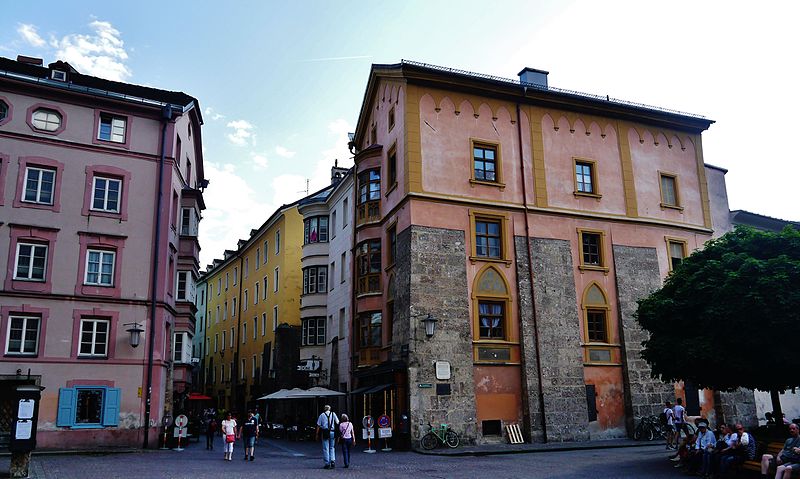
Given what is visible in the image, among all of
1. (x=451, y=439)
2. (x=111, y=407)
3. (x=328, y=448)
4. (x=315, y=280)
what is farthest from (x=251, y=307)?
(x=328, y=448)

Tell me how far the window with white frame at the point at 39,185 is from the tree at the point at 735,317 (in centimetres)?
2371

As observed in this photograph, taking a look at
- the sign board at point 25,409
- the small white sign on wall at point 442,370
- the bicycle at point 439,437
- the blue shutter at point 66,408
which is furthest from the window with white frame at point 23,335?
the small white sign on wall at point 442,370

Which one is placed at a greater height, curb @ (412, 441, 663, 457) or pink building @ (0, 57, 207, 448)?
pink building @ (0, 57, 207, 448)

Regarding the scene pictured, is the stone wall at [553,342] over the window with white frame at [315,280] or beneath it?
beneath

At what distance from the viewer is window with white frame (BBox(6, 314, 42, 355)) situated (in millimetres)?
25219

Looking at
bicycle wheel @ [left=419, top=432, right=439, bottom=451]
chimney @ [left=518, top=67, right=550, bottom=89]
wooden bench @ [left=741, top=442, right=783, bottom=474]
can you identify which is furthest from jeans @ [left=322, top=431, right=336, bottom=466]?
chimney @ [left=518, top=67, right=550, bottom=89]

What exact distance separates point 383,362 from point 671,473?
46.6ft

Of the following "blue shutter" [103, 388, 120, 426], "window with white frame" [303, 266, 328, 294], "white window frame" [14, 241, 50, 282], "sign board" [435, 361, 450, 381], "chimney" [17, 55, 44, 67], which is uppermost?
"chimney" [17, 55, 44, 67]

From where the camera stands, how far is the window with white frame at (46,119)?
2755 cm

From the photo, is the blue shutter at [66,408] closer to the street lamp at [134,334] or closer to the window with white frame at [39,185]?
the street lamp at [134,334]

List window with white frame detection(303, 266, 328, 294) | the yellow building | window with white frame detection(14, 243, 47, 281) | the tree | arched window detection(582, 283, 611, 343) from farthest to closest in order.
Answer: the yellow building < window with white frame detection(303, 266, 328, 294) < arched window detection(582, 283, 611, 343) < window with white frame detection(14, 243, 47, 281) < the tree

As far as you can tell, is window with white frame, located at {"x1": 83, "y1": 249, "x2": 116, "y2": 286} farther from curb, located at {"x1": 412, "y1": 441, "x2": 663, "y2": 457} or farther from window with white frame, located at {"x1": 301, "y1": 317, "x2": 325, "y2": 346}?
window with white frame, located at {"x1": 301, "y1": 317, "x2": 325, "y2": 346}

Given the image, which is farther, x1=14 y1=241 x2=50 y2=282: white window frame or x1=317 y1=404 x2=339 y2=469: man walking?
x1=14 y1=241 x2=50 y2=282: white window frame

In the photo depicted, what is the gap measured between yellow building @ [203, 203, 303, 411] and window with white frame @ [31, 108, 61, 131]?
21.6 m
